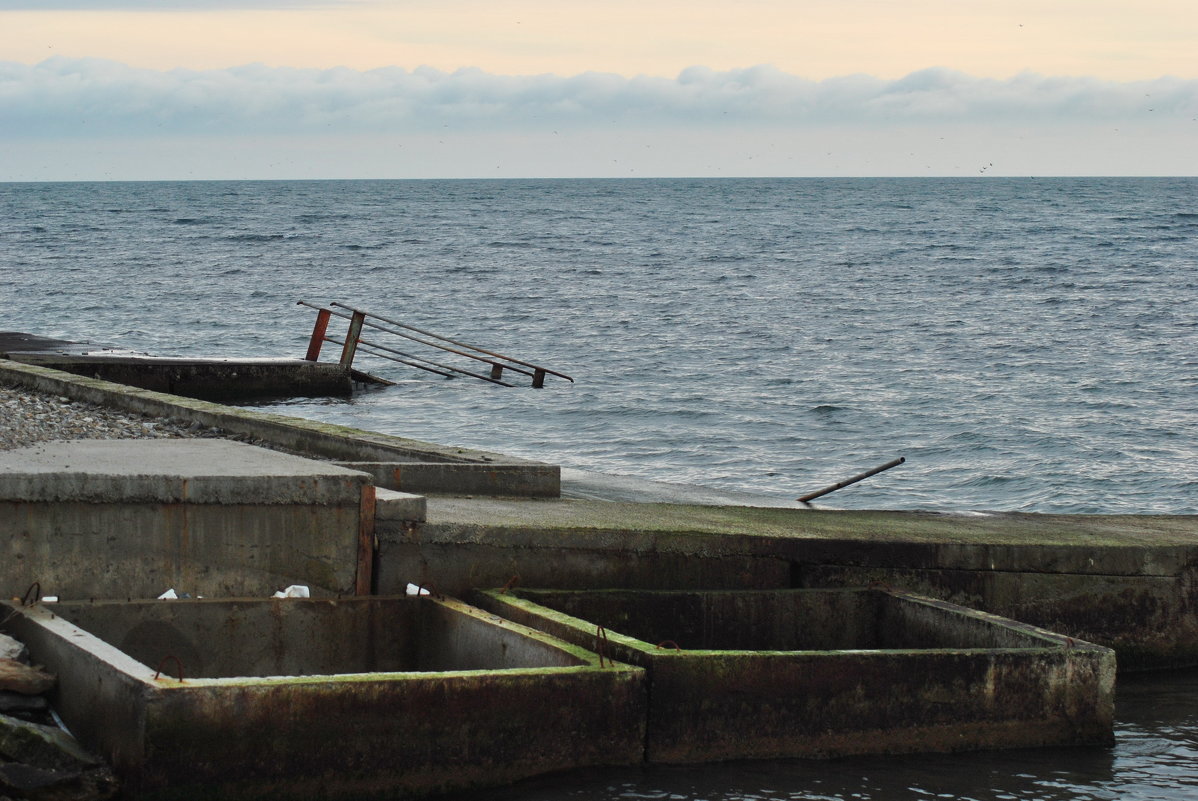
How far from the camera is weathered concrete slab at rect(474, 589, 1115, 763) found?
20.1ft

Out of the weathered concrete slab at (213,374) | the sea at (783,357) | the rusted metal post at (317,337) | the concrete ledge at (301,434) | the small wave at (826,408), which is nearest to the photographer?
the sea at (783,357)

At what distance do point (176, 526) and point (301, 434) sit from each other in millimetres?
3170

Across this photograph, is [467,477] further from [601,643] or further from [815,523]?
[601,643]

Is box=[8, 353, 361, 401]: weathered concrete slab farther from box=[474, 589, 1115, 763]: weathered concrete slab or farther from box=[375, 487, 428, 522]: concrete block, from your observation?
box=[474, 589, 1115, 763]: weathered concrete slab

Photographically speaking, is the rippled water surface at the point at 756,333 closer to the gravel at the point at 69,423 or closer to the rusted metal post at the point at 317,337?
the rusted metal post at the point at 317,337

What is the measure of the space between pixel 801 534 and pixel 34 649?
399cm

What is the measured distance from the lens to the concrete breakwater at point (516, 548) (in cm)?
648

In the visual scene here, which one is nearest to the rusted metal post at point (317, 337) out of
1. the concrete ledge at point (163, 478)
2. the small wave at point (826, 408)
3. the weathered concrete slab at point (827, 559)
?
the small wave at point (826, 408)

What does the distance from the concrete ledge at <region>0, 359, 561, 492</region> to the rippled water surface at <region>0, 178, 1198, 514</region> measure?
5.91 metres

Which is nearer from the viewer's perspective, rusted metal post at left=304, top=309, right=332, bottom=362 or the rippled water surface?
the rippled water surface

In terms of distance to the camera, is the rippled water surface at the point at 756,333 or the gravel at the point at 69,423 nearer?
the gravel at the point at 69,423

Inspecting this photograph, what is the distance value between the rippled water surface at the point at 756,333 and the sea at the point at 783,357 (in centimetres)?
10

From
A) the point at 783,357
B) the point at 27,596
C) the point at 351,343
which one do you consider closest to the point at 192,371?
the point at 351,343

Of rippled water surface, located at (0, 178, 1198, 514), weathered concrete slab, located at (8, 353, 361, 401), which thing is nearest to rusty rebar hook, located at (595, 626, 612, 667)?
rippled water surface, located at (0, 178, 1198, 514)
